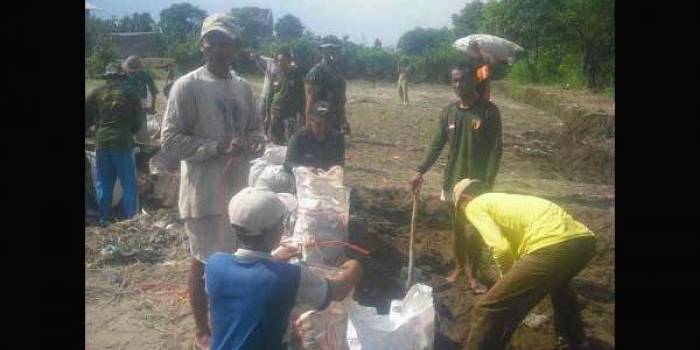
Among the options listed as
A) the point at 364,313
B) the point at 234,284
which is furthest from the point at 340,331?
Result: the point at 234,284

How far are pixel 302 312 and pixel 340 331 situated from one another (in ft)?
0.94

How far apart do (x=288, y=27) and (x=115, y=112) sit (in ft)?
187

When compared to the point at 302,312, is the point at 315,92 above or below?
above

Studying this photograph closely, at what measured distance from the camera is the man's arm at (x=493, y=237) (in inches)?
142

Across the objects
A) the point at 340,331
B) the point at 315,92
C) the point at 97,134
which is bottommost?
the point at 340,331

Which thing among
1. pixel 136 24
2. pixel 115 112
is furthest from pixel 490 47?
pixel 136 24

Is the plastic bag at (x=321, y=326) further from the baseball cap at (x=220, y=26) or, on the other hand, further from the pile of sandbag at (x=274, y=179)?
the pile of sandbag at (x=274, y=179)

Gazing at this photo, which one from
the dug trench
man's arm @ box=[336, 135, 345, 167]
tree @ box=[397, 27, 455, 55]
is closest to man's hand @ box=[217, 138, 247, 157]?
man's arm @ box=[336, 135, 345, 167]

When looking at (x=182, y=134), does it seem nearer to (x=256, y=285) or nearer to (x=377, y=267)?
(x=256, y=285)

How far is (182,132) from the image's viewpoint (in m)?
3.57

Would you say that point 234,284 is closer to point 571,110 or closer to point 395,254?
point 395,254

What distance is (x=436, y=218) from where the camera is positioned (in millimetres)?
6406

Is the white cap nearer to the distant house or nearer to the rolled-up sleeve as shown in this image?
the rolled-up sleeve

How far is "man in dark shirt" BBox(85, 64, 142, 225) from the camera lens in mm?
6523
